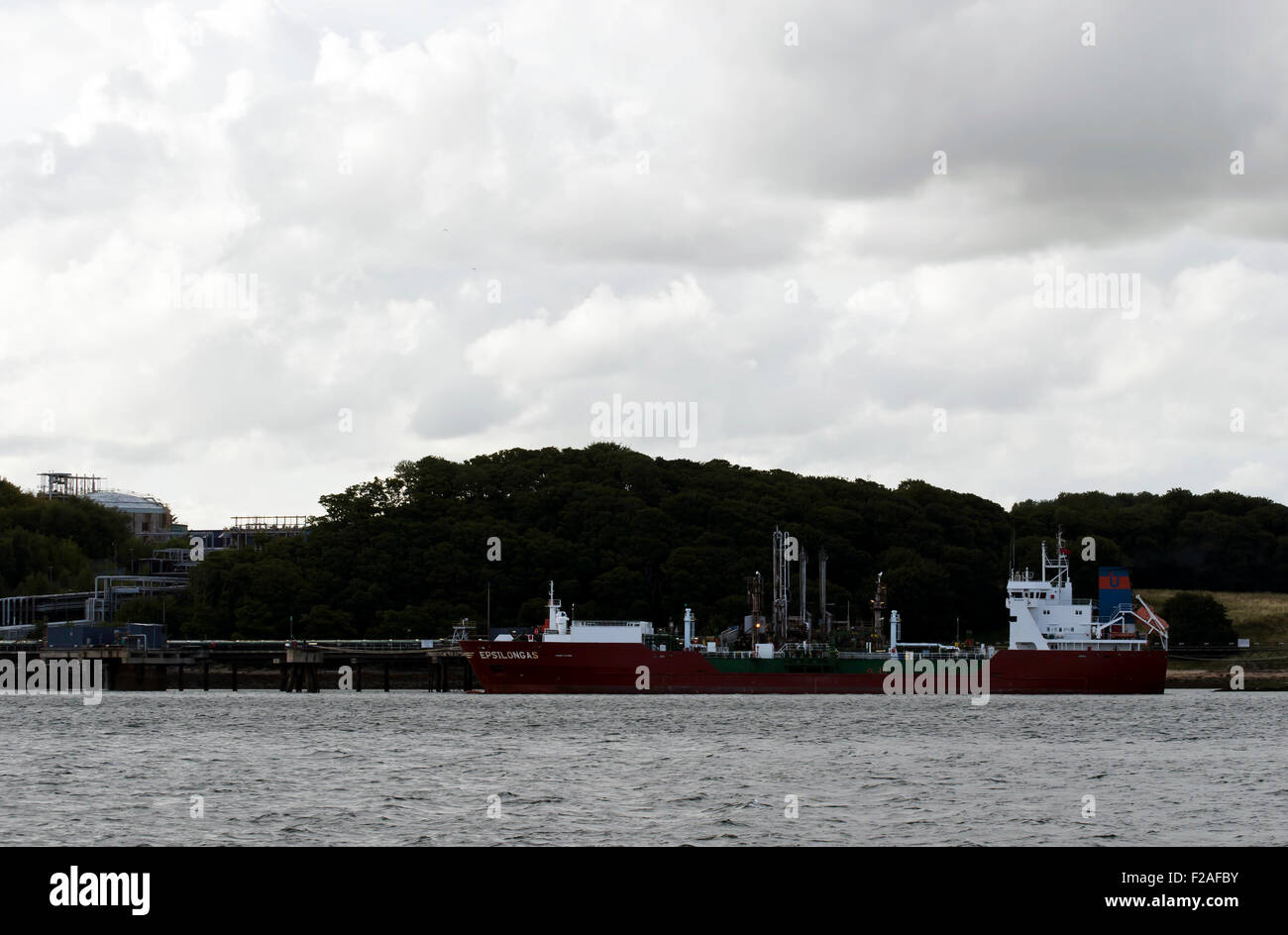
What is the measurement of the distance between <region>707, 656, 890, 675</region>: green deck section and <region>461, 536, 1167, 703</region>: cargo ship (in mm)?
60

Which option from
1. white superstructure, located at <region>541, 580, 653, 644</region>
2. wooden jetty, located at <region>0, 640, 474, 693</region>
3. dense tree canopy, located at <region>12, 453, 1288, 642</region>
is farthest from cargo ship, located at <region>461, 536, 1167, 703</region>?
dense tree canopy, located at <region>12, 453, 1288, 642</region>

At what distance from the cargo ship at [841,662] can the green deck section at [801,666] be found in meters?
0.06

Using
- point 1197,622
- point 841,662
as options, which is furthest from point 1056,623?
point 1197,622

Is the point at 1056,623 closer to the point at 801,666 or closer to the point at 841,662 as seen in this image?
the point at 841,662

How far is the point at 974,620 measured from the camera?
419 feet

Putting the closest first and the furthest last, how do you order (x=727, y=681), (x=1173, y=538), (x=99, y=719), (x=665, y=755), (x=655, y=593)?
(x=665, y=755), (x=99, y=719), (x=727, y=681), (x=655, y=593), (x=1173, y=538)

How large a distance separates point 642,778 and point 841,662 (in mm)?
50345

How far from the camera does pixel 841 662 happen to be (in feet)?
286

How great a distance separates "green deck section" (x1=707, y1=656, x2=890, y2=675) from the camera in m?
86.3

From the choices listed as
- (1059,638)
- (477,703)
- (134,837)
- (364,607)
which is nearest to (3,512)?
(364,607)

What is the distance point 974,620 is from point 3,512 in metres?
96.0

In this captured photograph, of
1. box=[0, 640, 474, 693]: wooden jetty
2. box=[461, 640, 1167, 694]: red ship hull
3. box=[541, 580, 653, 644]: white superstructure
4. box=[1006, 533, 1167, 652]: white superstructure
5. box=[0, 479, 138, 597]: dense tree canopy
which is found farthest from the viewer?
box=[0, 479, 138, 597]: dense tree canopy

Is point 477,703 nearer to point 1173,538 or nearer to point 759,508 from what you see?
point 759,508

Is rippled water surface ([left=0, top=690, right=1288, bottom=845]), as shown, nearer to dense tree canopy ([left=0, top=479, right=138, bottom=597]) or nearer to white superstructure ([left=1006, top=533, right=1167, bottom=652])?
white superstructure ([left=1006, top=533, right=1167, bottom=652])
